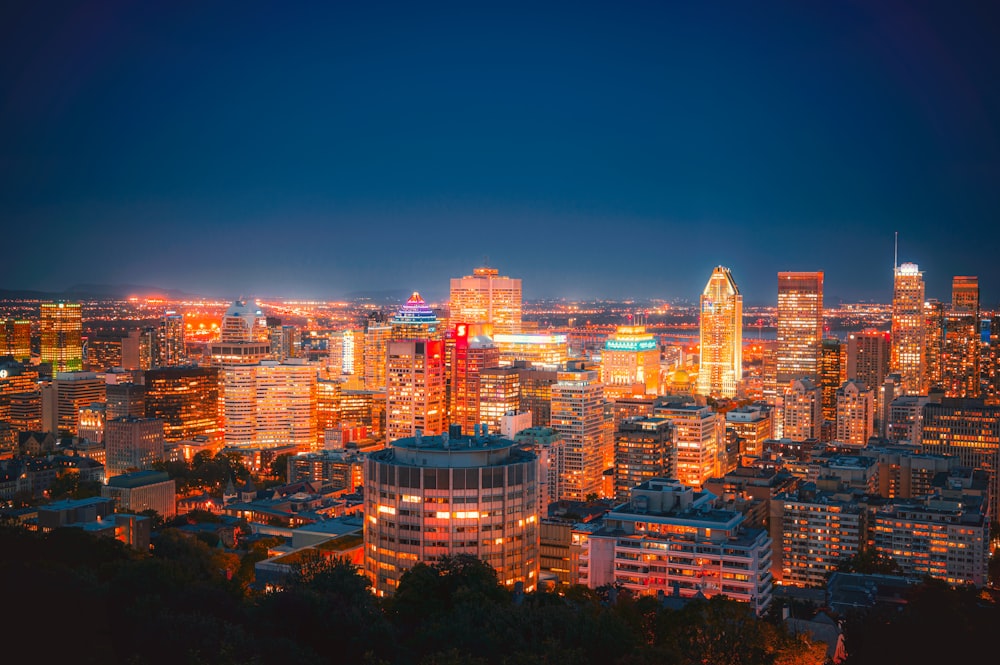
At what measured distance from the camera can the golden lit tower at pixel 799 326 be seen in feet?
241

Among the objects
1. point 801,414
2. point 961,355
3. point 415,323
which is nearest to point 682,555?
point 801,414

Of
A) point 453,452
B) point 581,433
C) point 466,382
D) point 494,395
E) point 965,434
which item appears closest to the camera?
point 453,452

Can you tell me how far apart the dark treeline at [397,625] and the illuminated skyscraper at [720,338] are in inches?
2381

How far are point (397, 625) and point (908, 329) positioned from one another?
6563 cm

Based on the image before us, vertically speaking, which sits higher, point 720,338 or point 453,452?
point 720,338

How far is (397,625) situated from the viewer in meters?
17.5

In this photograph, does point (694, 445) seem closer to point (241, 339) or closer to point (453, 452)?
point (453, 452)

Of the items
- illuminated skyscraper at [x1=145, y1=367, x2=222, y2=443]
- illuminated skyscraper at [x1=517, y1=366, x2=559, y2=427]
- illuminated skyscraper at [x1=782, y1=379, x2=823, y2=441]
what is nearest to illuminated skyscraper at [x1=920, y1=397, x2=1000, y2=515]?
illuminated skyscraper at [x1=782, y1=379, x2=823, y2=441]

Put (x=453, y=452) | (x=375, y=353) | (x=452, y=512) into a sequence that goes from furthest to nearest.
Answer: (x=375, y=353), (x=453, y=452), (x=452, y=512)

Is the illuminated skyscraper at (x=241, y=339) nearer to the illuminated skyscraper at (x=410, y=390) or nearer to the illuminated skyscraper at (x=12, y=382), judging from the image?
the illuminated skyscraper at (x=12, y=382)

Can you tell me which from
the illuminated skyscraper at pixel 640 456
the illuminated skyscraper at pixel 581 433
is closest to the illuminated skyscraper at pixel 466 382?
the illuminated skyscraper at pixel 581 433

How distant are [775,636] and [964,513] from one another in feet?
64.4

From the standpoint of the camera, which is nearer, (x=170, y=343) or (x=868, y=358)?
(x=868, y=358)

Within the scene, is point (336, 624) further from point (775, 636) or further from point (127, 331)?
point (127, 331)
